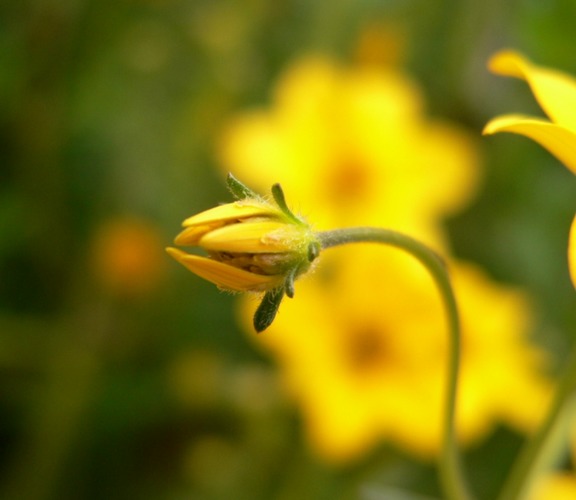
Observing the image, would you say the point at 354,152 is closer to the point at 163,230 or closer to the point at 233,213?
the point at 163,230

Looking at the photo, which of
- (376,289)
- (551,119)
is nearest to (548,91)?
(551,119)

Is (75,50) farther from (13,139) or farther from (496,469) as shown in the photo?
(496,469)

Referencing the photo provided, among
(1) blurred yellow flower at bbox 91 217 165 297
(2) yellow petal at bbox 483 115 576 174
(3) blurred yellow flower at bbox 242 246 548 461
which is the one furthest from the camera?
(1) blurred yellow flower at bbox 91 217 165 297

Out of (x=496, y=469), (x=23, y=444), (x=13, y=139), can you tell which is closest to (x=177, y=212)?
(x=13, y=139)

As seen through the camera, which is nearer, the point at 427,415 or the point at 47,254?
the point at 427,415

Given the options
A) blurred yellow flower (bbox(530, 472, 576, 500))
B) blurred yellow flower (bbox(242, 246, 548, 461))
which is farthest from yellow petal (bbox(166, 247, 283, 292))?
blurred yellow flower (bbox(242, 246, 548, 461))

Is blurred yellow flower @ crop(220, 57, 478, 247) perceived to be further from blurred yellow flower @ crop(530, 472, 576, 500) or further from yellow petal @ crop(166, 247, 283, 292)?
yellow petal @ crop(166, 247, 283, 292)

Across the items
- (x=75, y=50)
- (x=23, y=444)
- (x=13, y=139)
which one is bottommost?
(x=23, y=444)
